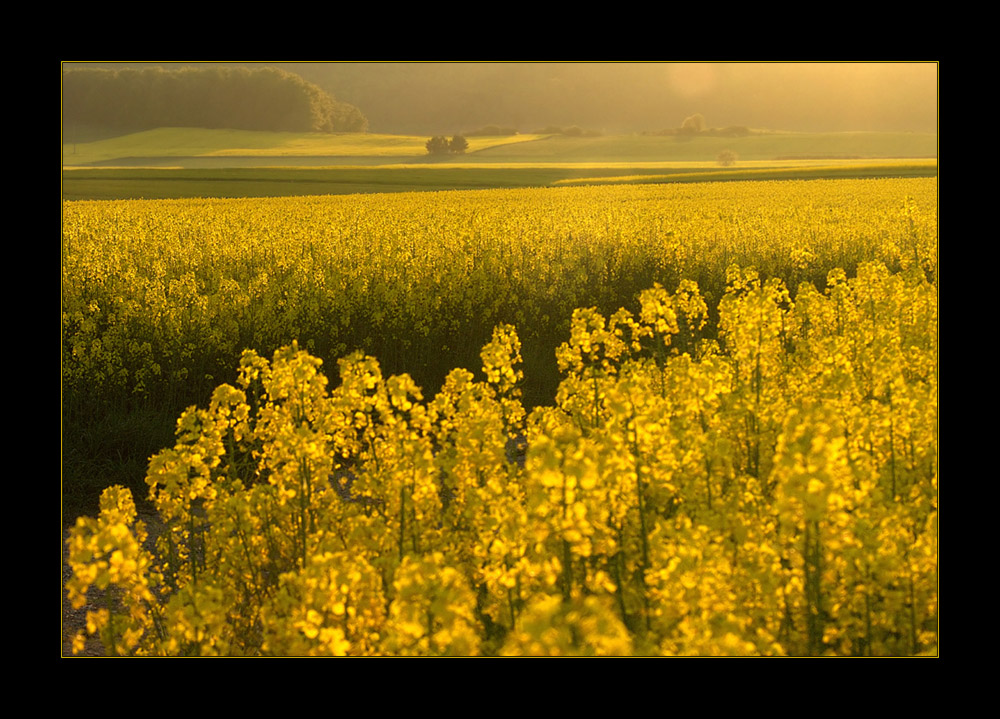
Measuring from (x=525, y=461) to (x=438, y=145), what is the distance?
2844mm

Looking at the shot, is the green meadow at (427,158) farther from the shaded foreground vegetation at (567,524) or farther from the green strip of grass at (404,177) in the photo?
the shaded foreground vegetation at (567,524)

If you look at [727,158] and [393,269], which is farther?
[393,269]

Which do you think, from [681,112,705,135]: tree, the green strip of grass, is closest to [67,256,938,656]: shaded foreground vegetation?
[681,112,705,135]: tree

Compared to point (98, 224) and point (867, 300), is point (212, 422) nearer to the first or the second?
point (98, 224)

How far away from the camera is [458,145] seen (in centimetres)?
655

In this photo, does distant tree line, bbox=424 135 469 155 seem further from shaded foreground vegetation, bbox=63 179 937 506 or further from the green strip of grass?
shaded foreground vegetation, bbox=63 179 937 506

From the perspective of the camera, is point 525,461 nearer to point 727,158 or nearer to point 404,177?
point 727,158

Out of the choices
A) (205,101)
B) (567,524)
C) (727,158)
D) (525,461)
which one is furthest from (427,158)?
(567,524)

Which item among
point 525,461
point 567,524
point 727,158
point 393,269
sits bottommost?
point 567,524

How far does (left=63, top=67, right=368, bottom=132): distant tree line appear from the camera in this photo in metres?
5.78

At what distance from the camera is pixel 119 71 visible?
567cm

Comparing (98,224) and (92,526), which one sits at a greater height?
(98,224)
